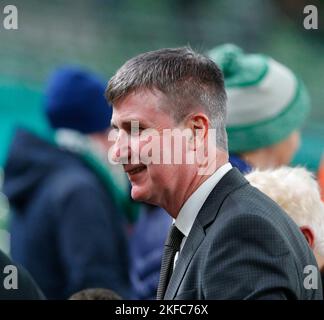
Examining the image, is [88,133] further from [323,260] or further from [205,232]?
[205,232]

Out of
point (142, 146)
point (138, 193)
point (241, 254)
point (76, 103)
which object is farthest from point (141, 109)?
point (76, 103)

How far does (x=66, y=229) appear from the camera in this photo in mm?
4742

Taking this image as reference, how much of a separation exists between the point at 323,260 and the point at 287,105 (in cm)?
136

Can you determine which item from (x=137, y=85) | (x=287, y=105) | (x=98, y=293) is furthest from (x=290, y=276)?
(x=287, y=105)

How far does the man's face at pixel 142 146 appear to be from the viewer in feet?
8.38

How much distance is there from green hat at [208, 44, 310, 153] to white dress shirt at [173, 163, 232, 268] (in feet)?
5.35

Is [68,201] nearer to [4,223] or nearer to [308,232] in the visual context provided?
[4,223]

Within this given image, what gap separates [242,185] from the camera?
258cm

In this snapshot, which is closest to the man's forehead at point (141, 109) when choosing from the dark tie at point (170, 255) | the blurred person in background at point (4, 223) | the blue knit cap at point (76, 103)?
the dark tie at point (170, 255)

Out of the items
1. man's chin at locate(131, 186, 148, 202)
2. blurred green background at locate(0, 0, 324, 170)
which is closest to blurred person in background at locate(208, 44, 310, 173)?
man's chin at locate(131, 186, 148, 202)

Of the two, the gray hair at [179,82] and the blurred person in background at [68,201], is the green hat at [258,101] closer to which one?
the blurred person in background at [68,201]

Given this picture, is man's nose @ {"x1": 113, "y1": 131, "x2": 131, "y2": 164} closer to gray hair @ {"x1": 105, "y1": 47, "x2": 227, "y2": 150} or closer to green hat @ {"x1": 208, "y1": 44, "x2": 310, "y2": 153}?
gray hair @ {"x1": 105, "y1": 47, "x2": 227, "y2": 150}

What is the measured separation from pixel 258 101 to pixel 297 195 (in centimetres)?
131

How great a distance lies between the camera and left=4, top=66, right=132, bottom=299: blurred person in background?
473cm
